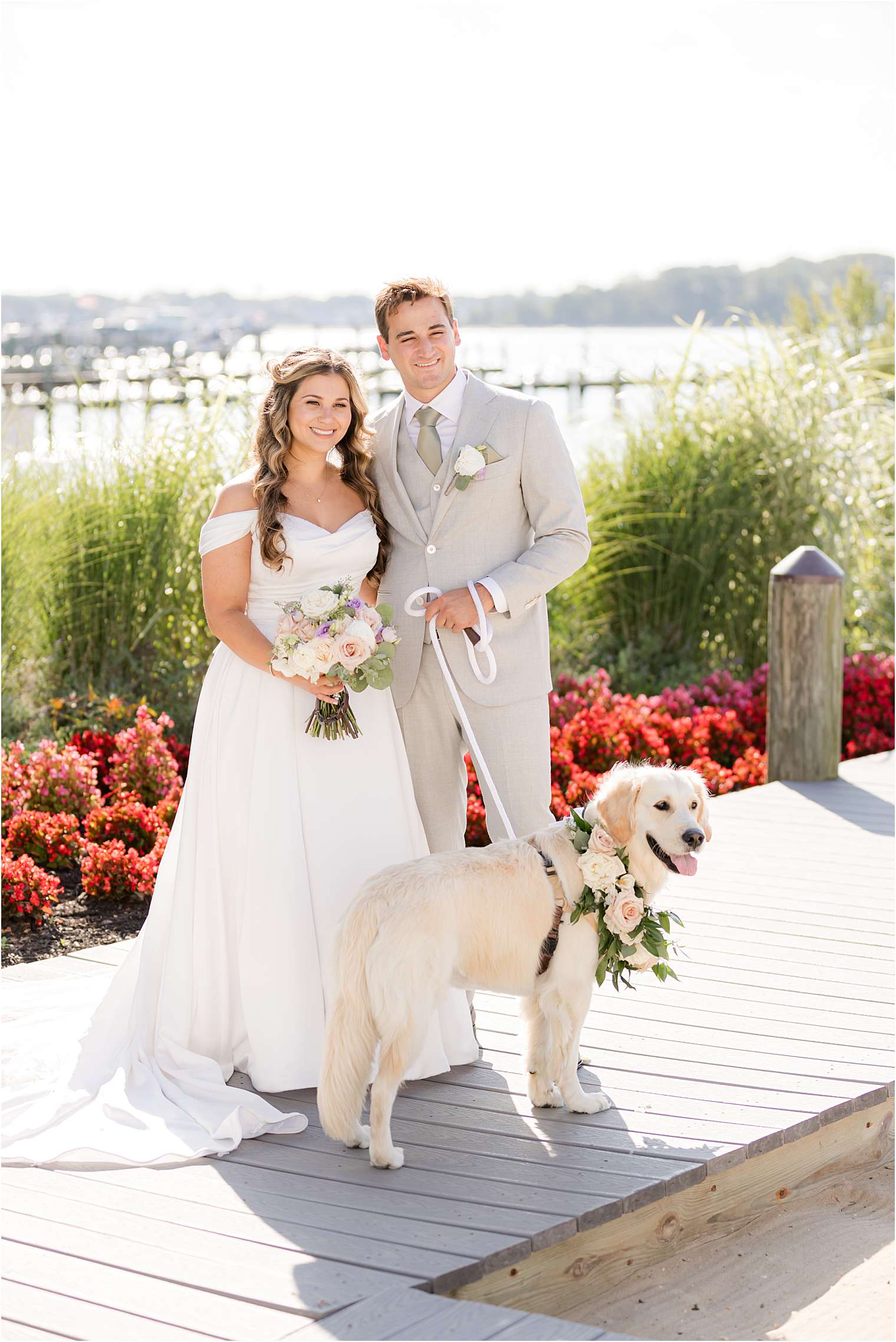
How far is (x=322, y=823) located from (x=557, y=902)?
2.37 ft

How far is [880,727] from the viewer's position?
25.7 ft

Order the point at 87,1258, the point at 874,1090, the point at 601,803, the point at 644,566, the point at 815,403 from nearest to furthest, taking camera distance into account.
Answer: the point at 87,1258 < the point at 601,803 < the point at 874,1090 < the point at 644,566 < the point at 815,403

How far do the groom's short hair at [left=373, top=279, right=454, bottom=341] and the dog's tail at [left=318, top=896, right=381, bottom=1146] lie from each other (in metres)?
1.60

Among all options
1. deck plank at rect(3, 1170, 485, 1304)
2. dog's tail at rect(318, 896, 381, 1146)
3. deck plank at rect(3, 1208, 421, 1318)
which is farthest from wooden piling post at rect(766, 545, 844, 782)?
deck plank at rect(3, 1208, 421, 1318)

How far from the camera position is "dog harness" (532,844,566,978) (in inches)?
124

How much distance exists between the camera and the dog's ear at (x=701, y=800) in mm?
3070

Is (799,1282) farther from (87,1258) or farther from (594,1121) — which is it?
(87,1258)

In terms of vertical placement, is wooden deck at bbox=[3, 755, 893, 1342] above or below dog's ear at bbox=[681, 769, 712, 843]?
below

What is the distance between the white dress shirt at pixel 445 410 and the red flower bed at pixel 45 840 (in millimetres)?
2528

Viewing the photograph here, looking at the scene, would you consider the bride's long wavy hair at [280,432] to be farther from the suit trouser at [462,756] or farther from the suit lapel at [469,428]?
the suit trouser at [462,756]

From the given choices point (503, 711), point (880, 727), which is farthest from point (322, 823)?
point (880, 727)

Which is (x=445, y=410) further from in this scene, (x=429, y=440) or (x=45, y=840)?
(x=45, y=840)

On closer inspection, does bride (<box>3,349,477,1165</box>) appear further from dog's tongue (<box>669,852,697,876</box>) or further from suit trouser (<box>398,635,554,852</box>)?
dog's tongue (<box>669,852,697,876</box>)

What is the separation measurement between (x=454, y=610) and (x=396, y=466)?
507mm
